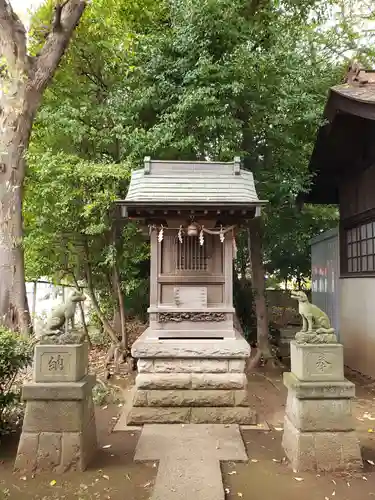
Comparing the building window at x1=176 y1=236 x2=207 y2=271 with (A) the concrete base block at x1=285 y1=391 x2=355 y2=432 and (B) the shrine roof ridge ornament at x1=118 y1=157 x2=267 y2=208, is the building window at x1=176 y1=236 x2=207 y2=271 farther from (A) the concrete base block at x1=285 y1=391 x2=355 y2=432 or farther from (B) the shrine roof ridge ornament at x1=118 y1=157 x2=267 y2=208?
(A) the concrete base block at x1=285 y1=391 x2=355 y2=432

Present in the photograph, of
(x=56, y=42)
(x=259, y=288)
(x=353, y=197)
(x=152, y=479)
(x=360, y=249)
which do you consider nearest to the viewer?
(x=152, y=479)

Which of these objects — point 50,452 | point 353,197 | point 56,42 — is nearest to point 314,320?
point 50,452

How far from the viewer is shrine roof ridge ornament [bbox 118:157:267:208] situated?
6223mm

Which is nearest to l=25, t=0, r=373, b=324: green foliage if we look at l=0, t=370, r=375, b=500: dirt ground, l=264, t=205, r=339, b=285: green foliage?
l=264, t=205, r=339, b=285: green foliage

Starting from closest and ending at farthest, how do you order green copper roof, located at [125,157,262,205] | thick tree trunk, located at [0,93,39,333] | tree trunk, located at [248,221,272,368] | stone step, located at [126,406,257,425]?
1. stone step, located at [126,406,257,425]
2. green copper roof, located at [125,157,262,205]
3. thick tree trunk, located at [0,93,39,333]
4. tree trunk, located at [248,221,272,368]

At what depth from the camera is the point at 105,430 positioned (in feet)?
19.0

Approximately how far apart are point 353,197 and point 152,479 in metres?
8.05

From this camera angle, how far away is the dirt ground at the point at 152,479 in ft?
12.7

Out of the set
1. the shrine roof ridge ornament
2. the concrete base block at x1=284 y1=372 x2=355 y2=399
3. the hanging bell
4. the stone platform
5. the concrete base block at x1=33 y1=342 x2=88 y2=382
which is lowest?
the stone platform

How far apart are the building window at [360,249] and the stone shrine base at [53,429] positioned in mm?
6793

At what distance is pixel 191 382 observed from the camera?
630 centimetres

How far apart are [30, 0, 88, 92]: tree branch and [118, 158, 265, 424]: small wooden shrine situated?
155 inches

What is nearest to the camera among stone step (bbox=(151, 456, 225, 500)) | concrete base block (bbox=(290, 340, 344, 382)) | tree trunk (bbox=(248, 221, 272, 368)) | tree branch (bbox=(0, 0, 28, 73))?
stone step (bbox=(151, 456, 225, 500))

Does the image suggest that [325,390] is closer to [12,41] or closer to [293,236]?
[12,41]
